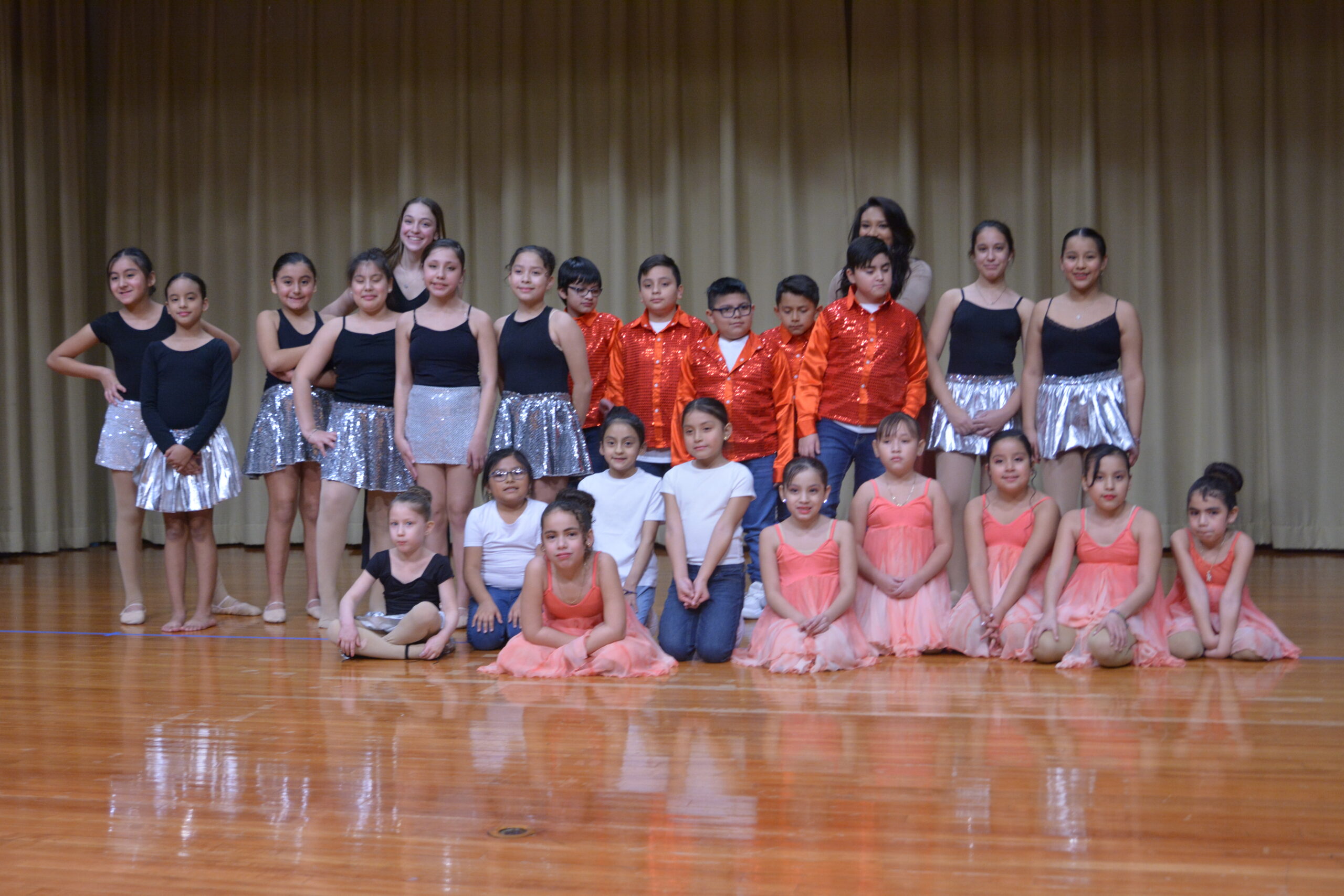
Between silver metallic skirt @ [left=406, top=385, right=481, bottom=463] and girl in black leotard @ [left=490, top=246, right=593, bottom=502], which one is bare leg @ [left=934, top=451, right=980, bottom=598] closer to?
girl in black leotard @ [left=490, top=246, right=593, bottom=502]

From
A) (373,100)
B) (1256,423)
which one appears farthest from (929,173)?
(373,100)

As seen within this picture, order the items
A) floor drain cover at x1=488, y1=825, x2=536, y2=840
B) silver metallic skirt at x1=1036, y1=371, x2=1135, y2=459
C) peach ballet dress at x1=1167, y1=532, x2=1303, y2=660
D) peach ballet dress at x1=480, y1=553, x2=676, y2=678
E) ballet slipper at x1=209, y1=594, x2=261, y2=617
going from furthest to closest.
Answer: ballet slipper at x1=209, y1=594, x2=261, y2=617, silver metallic skirt at x1=1036, y1=371, x2=1135, y2=459, peach ballet dress at x1=1167, y1=532, x2=1303, y2=660, peach ballet dress at x1=480, y1=553, x2=676, y2=678, floor drain cover at x1=488, y1=825, x2=536, y2=840

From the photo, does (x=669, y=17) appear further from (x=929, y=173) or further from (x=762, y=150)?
(x=929, y=173)

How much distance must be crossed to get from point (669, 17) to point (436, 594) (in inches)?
163

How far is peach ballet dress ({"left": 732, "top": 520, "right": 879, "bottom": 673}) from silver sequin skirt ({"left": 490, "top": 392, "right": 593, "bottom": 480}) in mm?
770

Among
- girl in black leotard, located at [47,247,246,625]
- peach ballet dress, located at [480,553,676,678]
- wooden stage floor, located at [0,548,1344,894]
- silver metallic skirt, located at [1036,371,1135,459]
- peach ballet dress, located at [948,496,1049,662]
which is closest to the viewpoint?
wooden stage floor, located at [0,548,1344,894]

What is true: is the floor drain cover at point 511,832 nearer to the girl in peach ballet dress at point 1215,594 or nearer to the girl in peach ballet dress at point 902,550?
the girl in peach ballet dress at point 902,550

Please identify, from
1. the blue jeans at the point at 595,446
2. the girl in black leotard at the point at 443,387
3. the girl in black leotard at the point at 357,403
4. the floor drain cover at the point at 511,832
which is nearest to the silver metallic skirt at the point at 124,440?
the girl in black leotard at the point at 357,403

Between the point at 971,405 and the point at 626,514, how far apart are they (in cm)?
123

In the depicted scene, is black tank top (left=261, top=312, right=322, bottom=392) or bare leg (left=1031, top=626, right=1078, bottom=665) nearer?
bare leg (left=1031, top=626, right=1078, bottom=665)

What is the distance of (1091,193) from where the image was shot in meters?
6.08

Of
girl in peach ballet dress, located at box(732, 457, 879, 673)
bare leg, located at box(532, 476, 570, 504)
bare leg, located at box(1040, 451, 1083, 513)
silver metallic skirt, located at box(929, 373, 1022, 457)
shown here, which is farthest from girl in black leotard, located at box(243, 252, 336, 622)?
bare leg, located at box(1040, 451, 1083, 513)

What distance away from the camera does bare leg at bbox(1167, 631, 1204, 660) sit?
329cm

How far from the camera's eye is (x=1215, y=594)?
3404 millimetres
